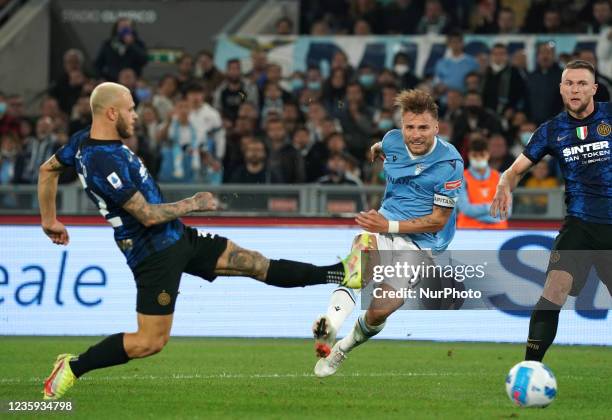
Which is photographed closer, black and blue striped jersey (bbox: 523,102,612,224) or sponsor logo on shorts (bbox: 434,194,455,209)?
black and blue striped jersey (bbox: 523,102,612,224)

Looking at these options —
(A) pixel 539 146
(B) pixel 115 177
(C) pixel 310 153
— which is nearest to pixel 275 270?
(B) pixel 115 177

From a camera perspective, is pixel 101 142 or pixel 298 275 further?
pixel 298 275

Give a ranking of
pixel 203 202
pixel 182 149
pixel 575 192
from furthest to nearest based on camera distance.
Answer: pixel 182 149
pixel 575 192
pixel 203 202

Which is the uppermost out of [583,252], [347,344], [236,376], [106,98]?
[106,98]

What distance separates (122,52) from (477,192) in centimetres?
800

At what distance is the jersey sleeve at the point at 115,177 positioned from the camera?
29.1 feet

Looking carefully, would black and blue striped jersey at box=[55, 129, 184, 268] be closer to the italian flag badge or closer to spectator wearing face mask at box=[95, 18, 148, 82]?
the italian flag badge

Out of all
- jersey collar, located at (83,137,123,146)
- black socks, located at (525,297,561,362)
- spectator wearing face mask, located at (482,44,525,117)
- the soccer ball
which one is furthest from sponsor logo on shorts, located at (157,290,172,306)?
spectator wearing face mask, located at (482,44,525,117)

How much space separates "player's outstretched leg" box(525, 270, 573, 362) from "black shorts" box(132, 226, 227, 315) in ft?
7.97

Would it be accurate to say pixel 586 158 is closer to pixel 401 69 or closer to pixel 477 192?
pixel 477 192

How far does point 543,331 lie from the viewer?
955 cm

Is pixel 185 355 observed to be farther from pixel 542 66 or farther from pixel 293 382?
pixel 542 66

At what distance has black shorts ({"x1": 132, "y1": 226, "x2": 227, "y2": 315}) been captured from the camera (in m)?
9.01

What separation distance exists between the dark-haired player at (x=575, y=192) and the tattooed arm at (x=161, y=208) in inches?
89.8
